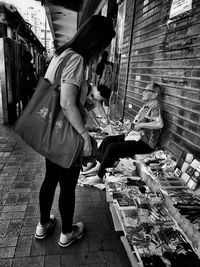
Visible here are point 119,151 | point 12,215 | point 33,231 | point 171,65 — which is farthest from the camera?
point 119,151

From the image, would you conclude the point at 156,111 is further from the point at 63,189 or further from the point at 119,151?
the point at 63,189

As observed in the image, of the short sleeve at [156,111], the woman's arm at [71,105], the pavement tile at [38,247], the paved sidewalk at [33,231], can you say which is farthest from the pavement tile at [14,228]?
the short sleeve at [156,111]

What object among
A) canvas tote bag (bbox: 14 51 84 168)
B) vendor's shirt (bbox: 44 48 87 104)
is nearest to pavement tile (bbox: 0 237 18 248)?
canvas tote bag (bbox: 14 51 84 168)

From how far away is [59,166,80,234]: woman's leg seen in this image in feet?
6.50

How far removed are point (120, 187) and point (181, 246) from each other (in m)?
1.05

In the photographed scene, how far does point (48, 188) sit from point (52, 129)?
665mm

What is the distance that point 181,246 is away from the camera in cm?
195

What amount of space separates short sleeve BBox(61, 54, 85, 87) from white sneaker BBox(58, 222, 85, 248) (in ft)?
4.93

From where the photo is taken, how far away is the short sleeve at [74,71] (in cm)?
168

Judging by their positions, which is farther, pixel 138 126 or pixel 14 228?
pixel 138 126

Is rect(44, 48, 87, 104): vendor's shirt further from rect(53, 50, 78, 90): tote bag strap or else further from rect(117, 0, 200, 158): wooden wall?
rect(117, 0, 200, 158): wooden wall

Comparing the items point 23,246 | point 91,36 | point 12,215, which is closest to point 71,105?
point 91,36

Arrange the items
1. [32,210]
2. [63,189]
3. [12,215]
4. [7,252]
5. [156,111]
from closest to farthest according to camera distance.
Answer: [63,189] < [7,252] < [12,215] < [32,210] < [156,111]

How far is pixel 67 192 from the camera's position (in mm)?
2064
